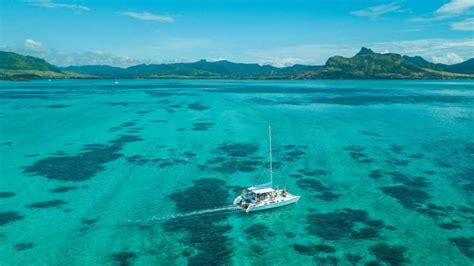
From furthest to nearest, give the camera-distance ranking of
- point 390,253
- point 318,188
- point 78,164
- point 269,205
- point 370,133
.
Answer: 1. point 370,133
2. point 78,164
3. point 318,188
4. point 269,205
5. point 390,253

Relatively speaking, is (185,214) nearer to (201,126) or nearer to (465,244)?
(465,244)

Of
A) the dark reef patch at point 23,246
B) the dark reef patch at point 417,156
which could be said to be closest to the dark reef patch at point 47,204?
the dark reef patch at point 23,246

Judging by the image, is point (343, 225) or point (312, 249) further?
point (343, 225)

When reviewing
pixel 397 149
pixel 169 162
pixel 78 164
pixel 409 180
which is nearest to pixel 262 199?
pixel 169 162

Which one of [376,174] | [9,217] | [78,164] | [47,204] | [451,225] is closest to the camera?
[451,225]

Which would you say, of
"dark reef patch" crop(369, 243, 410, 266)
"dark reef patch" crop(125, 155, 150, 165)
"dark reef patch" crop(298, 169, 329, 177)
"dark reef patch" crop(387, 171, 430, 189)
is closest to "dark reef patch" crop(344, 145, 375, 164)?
"dark reef patch" crop(387, 171, 430, 189)

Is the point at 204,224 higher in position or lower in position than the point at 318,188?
lower

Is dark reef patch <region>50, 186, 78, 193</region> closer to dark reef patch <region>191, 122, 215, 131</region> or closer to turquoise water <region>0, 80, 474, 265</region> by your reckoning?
turquoise water <region>0, 80, 474, 265</region>
